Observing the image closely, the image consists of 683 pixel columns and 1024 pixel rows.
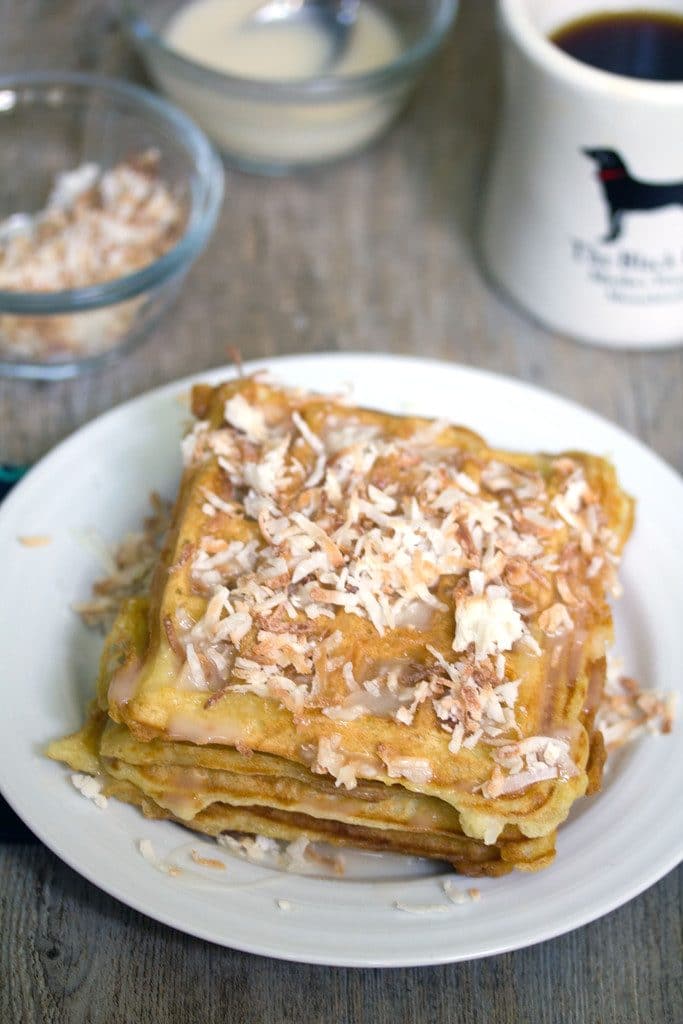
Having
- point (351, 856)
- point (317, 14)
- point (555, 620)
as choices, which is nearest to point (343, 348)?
point (317, 14)

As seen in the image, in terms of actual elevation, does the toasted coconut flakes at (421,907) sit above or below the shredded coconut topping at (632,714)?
below

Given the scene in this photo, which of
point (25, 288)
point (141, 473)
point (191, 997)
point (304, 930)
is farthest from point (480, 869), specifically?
point (25, 288)

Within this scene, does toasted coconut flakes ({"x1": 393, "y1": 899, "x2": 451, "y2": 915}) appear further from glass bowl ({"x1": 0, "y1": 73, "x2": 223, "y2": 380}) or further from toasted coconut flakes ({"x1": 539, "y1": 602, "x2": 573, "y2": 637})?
glass bowl ({"x1": 0, "y1": 73, "x2": 223, "y2": 380})

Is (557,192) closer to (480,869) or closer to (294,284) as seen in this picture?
(294,284)

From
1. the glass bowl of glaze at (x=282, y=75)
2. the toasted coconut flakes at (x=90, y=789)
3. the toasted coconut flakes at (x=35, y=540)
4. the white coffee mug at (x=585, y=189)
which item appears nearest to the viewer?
the toasted coconut flakes at (x=90, y=789)

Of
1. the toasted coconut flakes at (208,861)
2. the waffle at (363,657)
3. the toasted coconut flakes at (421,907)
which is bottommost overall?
the toasted coconut flakes at (208,861)

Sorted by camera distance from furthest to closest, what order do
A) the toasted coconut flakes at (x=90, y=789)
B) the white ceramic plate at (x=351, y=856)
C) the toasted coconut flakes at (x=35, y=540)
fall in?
the toasted coconut flakes at (x=35, y=540), the toasted coconut flakes at (x=90, y=789), the white ceramic plate at (x=351, y=856)

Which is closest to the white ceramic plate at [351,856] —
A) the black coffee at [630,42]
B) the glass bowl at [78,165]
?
the glass bowl at [78,165]

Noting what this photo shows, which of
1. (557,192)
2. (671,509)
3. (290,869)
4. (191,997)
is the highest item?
(557,192)

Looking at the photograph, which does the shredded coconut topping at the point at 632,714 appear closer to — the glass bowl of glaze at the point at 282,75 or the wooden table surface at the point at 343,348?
the wooden table surface at the point at 343,348
